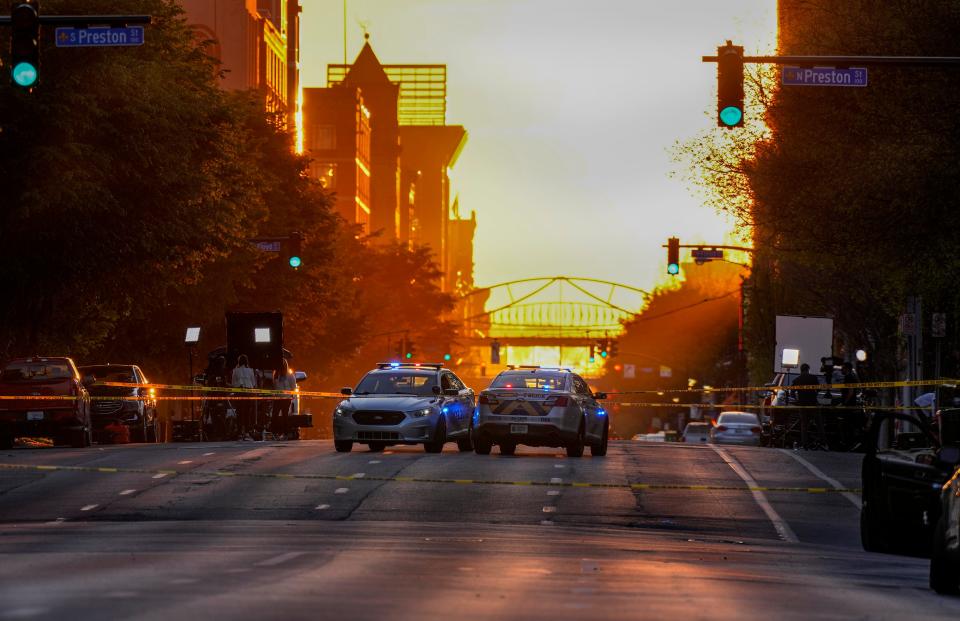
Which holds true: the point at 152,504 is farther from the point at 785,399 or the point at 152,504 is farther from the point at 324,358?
the point at 324,358

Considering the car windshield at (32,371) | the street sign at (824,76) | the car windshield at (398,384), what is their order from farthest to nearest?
1. the car windshield at (32,371)
2. the car windshield at (398,384)
3. the street sign at (824,76)

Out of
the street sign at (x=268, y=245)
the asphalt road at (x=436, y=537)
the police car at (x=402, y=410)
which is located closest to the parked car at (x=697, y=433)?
the street sign at (x=268, y=245)

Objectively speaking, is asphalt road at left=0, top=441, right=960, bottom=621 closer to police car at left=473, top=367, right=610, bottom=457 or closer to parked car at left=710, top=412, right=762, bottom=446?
police car at left=473, top=367, right=610, bottom=457

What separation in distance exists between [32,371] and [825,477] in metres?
16.4

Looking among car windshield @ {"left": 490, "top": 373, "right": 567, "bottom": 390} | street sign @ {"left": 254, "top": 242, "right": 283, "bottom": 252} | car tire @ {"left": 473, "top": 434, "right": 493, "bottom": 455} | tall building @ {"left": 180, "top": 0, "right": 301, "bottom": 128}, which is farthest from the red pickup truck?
tall building @ {"left": 180, "top": 0, "right": 301, "bottom": 128}

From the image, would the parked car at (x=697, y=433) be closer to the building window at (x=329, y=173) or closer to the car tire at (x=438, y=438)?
the car tire at (x=438, y=438)

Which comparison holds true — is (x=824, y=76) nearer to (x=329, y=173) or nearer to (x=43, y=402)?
(x=43, y=402)

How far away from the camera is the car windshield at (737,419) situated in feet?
221

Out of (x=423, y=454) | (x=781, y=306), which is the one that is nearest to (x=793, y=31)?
(x=423, y=454)

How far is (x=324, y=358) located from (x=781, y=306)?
59.3 ft

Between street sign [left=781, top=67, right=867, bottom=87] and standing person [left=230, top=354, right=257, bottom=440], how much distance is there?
23.3 metres

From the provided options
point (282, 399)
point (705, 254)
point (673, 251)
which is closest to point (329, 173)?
point (705, 254)

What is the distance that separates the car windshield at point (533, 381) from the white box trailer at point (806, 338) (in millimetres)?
20653

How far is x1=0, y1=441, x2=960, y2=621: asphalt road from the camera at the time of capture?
480 inches
